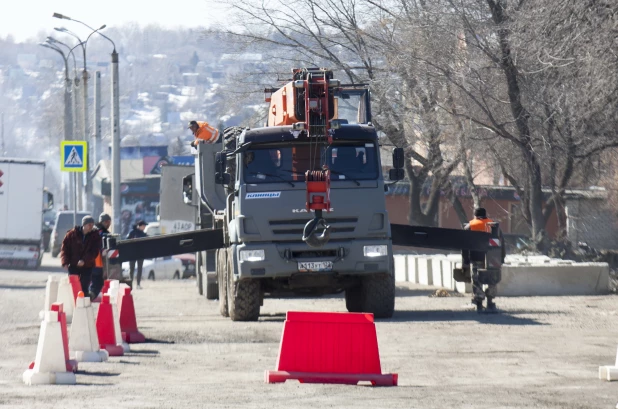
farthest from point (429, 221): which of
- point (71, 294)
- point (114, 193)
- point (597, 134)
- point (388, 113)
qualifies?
point (71, 294)

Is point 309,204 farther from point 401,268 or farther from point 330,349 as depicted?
point 401,268

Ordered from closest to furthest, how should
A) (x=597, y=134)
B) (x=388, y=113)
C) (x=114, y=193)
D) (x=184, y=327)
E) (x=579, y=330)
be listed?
(x=579, y=330)
(x=184, y=327)
(x=597, y=134)
(x=388, y=113)
(x=114, y=193)

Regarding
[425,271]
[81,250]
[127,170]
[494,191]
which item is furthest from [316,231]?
[127,170]

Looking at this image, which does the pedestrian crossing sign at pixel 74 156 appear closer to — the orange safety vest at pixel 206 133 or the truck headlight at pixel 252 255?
the orange safety vest at pixel 206 133

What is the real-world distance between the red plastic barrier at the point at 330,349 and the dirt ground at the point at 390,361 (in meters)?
0.23

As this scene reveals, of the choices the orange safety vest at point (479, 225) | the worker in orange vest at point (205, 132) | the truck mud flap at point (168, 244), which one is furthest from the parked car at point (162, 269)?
the orange safety vest at point (479, 225)

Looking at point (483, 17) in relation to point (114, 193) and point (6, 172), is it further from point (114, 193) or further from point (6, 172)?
point (6, 172)

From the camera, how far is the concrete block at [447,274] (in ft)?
83.4

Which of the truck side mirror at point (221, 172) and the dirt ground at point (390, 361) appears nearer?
the dirt ground at point (390, 361)

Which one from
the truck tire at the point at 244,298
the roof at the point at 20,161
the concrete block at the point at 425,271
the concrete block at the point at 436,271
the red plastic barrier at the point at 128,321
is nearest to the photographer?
the red plastic barrier at the point at 128,321

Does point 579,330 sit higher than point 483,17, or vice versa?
point 483,17

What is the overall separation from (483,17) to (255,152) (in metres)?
11.2

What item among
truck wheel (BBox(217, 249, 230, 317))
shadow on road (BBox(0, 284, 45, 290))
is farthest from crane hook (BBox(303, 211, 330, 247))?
shadow on road (BBox(0, 284, 45, 290))

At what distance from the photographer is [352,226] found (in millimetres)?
16906
